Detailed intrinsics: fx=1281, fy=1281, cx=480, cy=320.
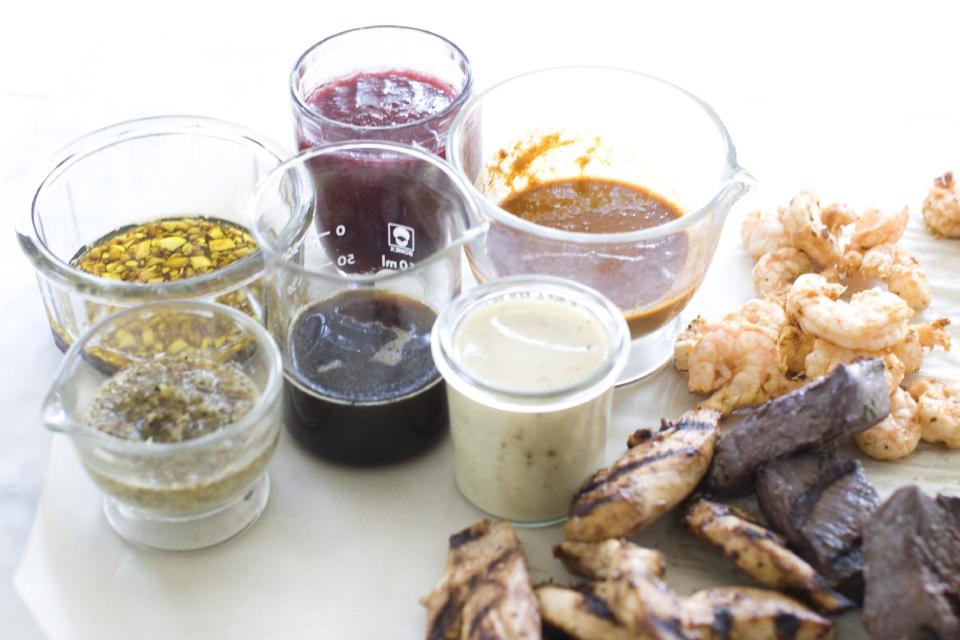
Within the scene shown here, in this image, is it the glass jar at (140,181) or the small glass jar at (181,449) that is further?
the glass jar at (140,181)

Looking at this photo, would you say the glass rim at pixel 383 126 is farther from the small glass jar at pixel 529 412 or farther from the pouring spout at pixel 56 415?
the pouring spout at pixel 56 415

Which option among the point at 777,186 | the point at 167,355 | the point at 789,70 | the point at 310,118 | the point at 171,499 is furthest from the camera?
the point at 789,70

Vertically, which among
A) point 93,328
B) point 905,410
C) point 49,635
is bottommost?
point 49,635

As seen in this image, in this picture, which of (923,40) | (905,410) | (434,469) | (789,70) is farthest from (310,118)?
(923,40)

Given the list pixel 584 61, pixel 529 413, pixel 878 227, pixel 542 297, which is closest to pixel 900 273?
pixel 878 227

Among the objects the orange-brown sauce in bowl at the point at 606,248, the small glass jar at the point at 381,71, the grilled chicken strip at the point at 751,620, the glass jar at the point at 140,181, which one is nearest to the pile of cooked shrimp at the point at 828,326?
the orange-brown sauce in bowl at the point at 606,248

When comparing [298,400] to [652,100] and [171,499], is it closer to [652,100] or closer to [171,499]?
[171,499]

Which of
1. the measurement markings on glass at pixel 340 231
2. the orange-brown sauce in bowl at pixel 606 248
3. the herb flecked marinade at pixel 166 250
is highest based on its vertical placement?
the orange-brown sauce in bowl at pixel 606 248
